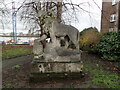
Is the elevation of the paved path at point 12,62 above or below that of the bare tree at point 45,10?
below

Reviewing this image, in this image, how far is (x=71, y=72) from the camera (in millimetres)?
4395

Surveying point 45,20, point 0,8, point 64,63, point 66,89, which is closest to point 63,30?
point 45,20

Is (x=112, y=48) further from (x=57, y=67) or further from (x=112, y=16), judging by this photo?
(x=112, y=16)

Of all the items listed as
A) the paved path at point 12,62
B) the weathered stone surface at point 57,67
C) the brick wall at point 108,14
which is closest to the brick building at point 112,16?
the brick wall at point 108,14

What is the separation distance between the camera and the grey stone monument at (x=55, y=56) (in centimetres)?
433

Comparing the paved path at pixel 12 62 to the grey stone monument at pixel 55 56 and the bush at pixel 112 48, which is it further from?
the bush at pixel 112 48

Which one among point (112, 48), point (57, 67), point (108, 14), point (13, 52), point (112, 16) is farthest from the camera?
point (112, 16)

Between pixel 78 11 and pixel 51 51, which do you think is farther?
pixel 78 11

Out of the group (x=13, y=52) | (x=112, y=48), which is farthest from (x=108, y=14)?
(x=13, y=52)

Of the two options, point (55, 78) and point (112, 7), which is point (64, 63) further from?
point (112, 7)

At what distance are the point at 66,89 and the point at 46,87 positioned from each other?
0.68m

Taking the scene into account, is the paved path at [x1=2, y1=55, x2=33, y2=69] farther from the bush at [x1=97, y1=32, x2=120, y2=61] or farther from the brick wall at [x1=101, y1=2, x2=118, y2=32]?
the brick wall at [x1=101, y1=2, x2=118, y2=32]

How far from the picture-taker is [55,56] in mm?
4406

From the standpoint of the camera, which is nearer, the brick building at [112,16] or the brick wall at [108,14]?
the brick building at [112,16]
